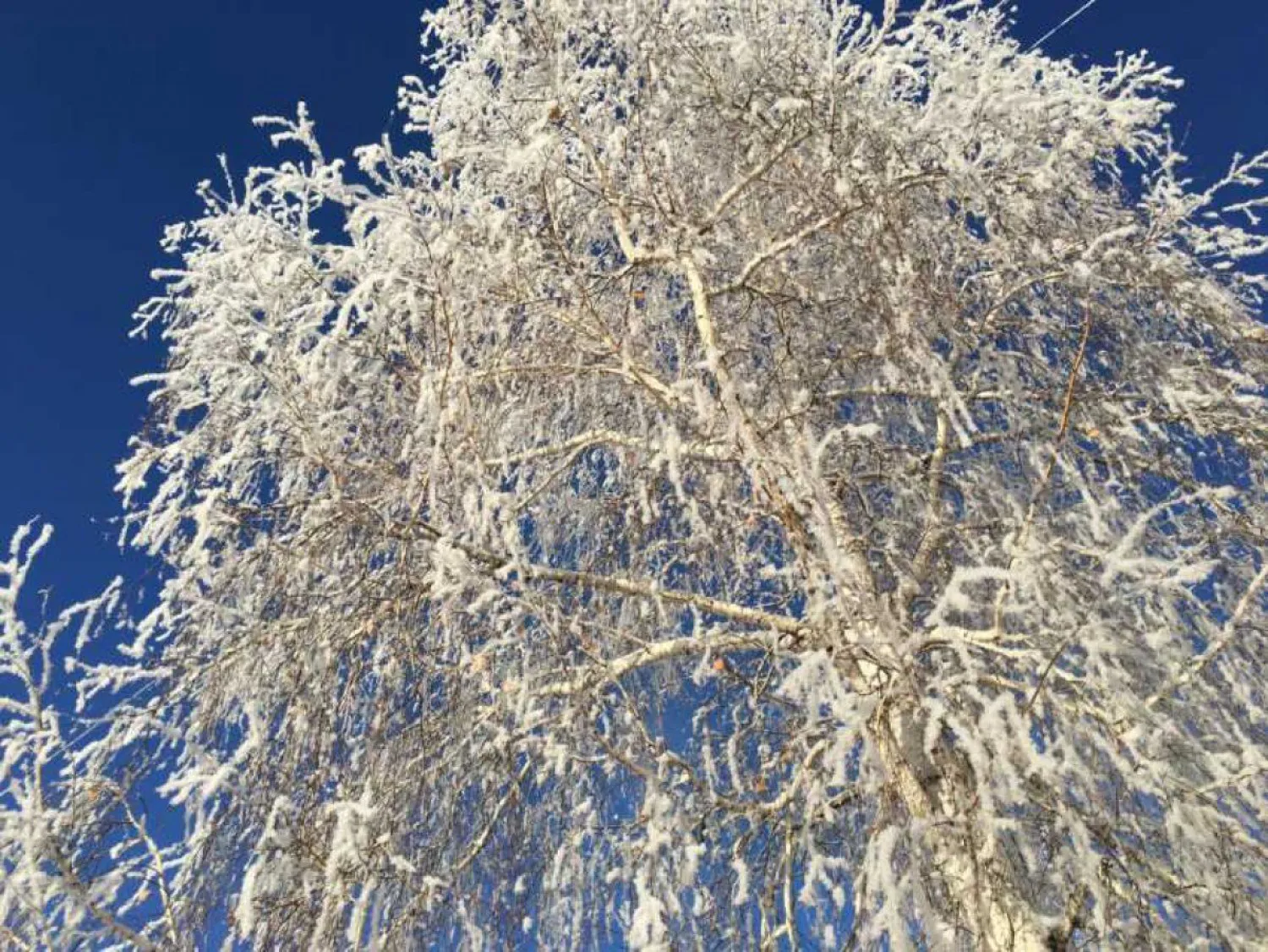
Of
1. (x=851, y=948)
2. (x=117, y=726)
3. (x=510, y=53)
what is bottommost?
(x=851, y=948)

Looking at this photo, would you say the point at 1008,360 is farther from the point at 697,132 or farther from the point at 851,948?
the point at 851,948

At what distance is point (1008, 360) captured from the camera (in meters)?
3.70

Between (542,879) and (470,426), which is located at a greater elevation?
(470,426)

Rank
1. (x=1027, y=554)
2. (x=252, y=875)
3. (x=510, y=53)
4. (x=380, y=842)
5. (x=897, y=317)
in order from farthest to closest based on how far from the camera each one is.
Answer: (x=510, y=53) → (x=897, y=317) → (x=380, y=842) → (x=252, y=875) → (x=1027, y=554)

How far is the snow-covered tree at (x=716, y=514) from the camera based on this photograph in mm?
2402

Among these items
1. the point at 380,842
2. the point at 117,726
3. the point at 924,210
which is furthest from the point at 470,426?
the point at 924,210

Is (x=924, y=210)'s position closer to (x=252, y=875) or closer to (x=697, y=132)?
(x=697, y=132)

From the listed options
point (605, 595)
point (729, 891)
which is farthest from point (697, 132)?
point (729, 891)

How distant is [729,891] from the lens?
138 inches

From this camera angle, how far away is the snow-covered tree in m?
2.40

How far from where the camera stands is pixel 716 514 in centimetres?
362

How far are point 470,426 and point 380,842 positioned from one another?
1.23 metres

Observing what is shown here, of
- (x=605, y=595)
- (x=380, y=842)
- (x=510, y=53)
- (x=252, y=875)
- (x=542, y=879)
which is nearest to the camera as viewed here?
(x=252, y=875)

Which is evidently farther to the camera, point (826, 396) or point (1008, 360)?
point (826, 396)
